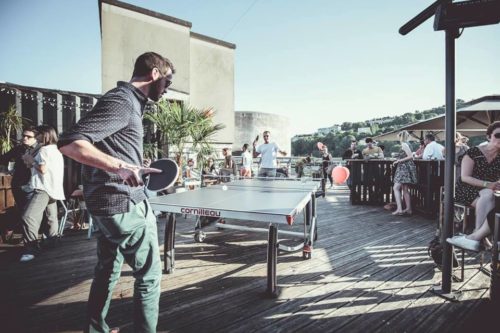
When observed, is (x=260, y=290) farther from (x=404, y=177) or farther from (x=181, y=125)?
(x=404, y=177)

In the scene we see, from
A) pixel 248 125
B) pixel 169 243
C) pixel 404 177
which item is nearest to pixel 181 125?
pixel 169 243

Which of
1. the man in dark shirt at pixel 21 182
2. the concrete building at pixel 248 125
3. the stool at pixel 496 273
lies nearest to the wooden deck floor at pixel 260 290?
the stool at pixel 496 273

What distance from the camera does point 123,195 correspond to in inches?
59.6

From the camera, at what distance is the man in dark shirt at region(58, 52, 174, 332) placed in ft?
4.55

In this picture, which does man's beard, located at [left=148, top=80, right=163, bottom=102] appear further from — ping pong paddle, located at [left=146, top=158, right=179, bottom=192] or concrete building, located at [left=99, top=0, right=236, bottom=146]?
concrete building, located at [left=99, top=0, right=236, bottom=146]

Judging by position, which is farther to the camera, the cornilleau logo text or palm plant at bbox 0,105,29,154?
palm plant at bbox 0,105,29,154

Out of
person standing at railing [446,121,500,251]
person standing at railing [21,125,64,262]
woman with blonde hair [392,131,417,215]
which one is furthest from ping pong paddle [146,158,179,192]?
woman with blonde hair [392,131,417,215]

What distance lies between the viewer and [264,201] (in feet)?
9.32

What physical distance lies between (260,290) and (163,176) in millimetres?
1703

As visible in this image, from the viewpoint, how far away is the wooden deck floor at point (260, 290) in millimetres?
2184

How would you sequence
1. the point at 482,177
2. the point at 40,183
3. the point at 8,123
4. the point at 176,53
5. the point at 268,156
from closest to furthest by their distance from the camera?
the point at 482,177 < the point at 40,183 < the point at 8,123 < the point at 268,156 < the point at 176,53

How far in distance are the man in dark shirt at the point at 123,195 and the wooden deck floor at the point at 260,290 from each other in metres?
0.68

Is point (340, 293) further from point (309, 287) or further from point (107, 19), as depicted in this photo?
point (107, 19)

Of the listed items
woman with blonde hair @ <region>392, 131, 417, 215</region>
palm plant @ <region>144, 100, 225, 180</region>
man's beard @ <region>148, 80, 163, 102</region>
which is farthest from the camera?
palm plant @ <region>144, 100, 225, 180</region>
